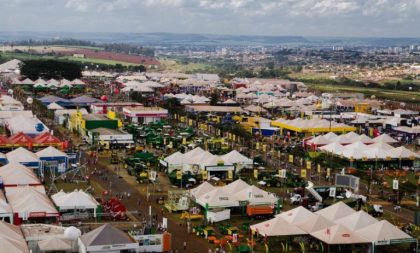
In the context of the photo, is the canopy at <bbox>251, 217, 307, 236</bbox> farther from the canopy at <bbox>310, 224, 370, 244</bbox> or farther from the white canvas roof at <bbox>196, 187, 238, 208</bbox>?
the white canvas roof at <bbox>196, 187, 238, 208</bbox>

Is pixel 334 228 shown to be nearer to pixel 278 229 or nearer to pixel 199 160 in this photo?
pixel 278 229

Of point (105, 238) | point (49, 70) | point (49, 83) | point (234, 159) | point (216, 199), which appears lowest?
point (49, 83)

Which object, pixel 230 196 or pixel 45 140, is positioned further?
pixel 45 140

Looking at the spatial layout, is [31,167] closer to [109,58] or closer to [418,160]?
[418,160]

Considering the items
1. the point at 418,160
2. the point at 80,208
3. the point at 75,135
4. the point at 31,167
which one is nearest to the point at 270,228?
the point at 80,208

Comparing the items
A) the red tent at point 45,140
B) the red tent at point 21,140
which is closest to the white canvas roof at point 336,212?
the red tent at point 45,140

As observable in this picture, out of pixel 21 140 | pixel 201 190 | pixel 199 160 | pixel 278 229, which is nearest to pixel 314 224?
pixel 278 229
